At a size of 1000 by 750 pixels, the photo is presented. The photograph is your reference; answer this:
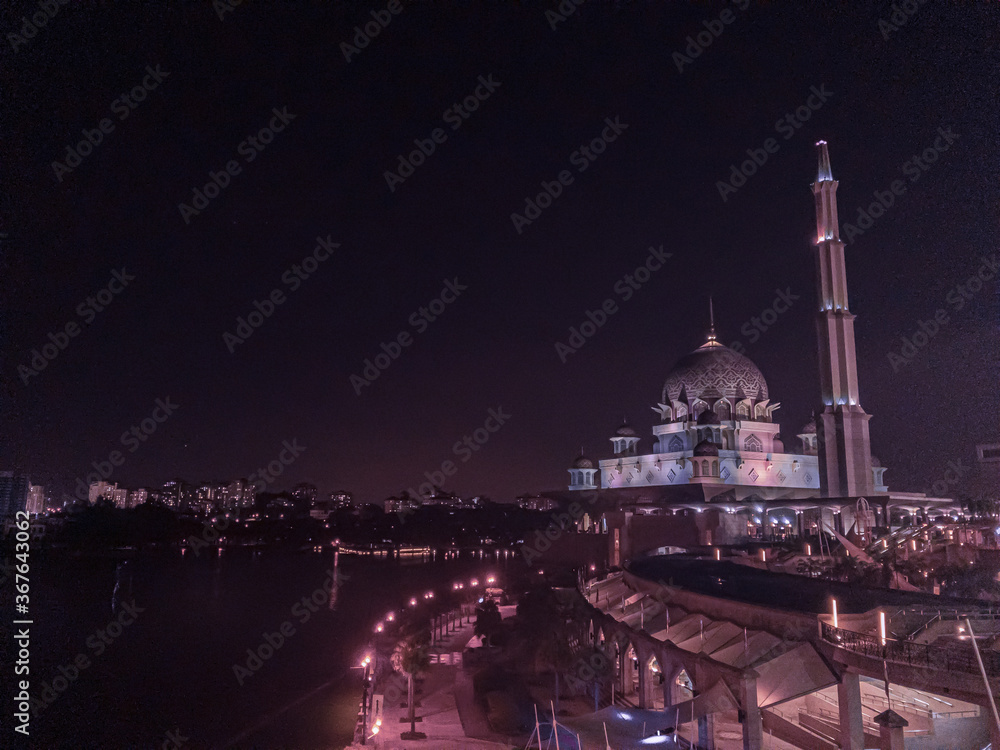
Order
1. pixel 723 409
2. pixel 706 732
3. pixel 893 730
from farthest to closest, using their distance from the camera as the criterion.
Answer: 1. pixel 723 409
2. pixel 706 732
3. pixel 893 730

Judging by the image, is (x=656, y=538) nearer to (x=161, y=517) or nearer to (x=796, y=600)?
(x=796, y=600)

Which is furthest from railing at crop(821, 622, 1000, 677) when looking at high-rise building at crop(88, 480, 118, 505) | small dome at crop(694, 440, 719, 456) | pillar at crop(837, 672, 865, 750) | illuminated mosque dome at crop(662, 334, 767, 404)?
high-rise building at crop(88, 480, 118, 505)

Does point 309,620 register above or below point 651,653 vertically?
below

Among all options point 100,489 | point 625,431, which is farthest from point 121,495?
point 625,431

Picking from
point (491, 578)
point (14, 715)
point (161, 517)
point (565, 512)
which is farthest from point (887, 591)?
point (161, 517)

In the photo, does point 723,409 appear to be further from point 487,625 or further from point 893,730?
point 893,730

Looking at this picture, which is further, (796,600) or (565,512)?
(565,512)
